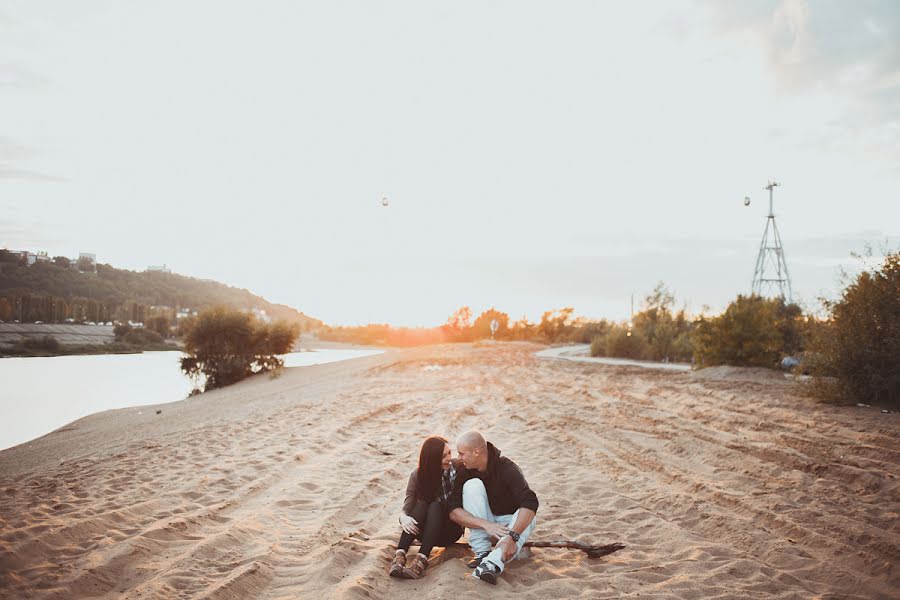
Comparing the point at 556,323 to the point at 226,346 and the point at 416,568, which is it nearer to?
the point at 226,346

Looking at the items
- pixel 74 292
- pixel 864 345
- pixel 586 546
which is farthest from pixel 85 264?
pixel 864 345

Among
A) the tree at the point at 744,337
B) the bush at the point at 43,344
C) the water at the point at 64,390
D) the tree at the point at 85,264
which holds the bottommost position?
the water at the point at 64,390

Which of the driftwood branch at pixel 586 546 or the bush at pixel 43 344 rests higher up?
the bush at pixel 43 344

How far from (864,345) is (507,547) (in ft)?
34.2

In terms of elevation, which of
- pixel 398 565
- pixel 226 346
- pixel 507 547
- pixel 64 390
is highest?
pixel 226 346

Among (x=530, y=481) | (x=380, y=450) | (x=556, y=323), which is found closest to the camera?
(x=530, y=481)

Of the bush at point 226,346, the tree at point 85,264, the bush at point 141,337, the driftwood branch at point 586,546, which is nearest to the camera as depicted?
the driftwood branch at point 586,546

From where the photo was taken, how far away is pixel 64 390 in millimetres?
22141

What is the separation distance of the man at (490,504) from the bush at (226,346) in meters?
23.6

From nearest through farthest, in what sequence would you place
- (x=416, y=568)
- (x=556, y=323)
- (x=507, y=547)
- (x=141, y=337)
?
(x=507, y=547)
(x=416, y=568)
(x=141, y=337)
(x=556, y=323)

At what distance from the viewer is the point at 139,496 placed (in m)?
6.37

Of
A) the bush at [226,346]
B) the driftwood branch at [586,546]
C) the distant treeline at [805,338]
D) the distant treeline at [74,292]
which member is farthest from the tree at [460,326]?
the driftwood branch at [586,546]

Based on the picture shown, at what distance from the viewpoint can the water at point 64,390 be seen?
1565 cm

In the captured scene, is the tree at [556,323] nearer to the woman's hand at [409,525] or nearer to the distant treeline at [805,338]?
the distant treeline at [805,338]
